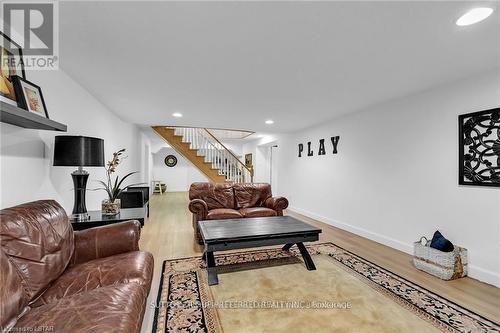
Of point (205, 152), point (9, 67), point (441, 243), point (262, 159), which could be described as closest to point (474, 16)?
point (441, 243)

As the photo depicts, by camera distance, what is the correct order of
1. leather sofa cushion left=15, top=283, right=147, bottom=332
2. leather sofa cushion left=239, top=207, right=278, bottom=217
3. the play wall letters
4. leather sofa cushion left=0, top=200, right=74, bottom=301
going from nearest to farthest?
1. leather sofa cushion left=15, top=283, right=147, bottom=332
2. leather sofa cushion left=0, top=200, right=74, bottom=301
3. leather sofa cushion left=239, top=207, right=278, bottom=217
4. the play wall letters

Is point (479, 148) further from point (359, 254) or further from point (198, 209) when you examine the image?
point (198, 209)

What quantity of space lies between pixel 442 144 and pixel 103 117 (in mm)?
4726

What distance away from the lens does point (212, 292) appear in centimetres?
216

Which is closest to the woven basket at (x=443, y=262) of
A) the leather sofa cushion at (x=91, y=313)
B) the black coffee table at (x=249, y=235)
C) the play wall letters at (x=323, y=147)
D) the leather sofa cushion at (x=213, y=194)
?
the black coffee table at (x=249, y=235)

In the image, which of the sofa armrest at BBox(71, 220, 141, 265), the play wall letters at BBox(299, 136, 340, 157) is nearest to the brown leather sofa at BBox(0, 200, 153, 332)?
the sofa armrest at BBox(71, 220, 141, 265)

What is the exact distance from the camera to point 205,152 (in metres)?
7.17

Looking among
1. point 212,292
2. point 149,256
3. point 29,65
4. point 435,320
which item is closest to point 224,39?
point 29,65

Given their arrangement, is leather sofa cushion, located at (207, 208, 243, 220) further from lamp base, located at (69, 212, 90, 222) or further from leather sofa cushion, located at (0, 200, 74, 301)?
leather sofa cushion, located at (0, 200, 74, 301)

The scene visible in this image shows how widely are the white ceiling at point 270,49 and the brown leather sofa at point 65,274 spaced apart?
1.38 meters

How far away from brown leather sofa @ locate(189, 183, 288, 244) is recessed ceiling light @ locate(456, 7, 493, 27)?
9.84 feet

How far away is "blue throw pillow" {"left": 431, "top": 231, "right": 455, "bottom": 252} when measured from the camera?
2.53 m

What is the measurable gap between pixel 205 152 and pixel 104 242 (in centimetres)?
543

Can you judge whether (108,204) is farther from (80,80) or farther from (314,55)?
(314,55)
